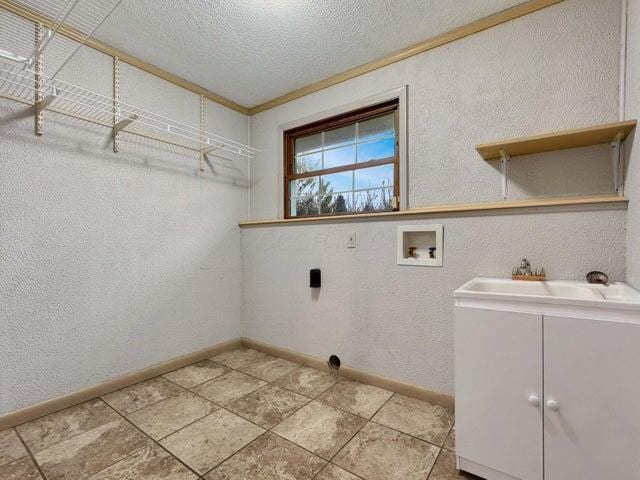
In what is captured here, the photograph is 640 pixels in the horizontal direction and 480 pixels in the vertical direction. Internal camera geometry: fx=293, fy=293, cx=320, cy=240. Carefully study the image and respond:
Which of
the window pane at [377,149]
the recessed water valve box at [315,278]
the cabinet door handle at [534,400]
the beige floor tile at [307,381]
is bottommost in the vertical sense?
the beige floor tile at [307,381]

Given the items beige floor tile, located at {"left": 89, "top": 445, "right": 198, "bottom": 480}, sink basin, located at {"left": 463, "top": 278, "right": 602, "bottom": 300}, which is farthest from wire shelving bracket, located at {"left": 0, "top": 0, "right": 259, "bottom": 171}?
sink basin, located at {"left": 463, "top": 278, "right": 602, "bottom": 300}

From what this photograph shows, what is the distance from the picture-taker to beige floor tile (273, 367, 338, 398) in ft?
6.65

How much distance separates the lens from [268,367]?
2.42 m

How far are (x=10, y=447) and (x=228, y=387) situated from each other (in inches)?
42.5

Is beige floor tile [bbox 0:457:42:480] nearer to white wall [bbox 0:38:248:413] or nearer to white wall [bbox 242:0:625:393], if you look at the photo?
white wall [bbox 0:38:248:413]

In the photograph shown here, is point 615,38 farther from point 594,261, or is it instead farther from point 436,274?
point 436,274

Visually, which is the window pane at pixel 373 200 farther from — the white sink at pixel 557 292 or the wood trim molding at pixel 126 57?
the wood trim molding at pixel 126 57

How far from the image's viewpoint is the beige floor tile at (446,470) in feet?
4.14

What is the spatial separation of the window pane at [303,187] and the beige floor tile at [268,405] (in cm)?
161

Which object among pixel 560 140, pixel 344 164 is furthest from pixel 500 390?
pixel 344 164

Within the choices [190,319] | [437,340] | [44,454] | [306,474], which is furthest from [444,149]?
[44,454]

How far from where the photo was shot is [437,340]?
1844 mm

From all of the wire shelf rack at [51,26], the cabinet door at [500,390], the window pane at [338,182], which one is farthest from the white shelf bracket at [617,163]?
the wire shelf rack at [51,26]

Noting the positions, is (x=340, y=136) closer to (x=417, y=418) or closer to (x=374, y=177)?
(x=374, y=177)
